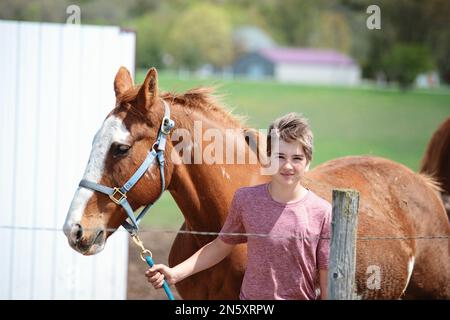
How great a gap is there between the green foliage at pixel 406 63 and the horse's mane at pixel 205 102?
4806cm

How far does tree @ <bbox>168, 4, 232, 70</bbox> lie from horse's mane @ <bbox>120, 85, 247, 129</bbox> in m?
62.1

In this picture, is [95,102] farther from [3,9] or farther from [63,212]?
[3,9]

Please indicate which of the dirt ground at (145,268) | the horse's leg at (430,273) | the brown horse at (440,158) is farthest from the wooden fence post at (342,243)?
the dirt ground at (145,268)

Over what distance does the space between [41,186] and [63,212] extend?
1.02ft

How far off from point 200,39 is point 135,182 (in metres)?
68.3

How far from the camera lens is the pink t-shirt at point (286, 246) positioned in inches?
139

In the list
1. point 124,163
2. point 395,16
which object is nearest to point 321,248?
point 124,163

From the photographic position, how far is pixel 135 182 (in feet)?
13.7

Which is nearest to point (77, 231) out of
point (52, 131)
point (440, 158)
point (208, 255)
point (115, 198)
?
point (115, 198)

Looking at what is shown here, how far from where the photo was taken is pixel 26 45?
21.5ft

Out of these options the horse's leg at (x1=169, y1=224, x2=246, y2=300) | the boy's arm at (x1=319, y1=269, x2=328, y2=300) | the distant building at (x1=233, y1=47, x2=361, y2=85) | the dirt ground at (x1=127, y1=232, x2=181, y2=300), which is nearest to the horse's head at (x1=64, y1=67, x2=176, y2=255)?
the horse's leg at (x1=169, y1=224, x2=246, y2=300)

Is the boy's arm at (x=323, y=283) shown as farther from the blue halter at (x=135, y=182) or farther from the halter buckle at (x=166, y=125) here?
the halter buckle at (x=166, y=125)
